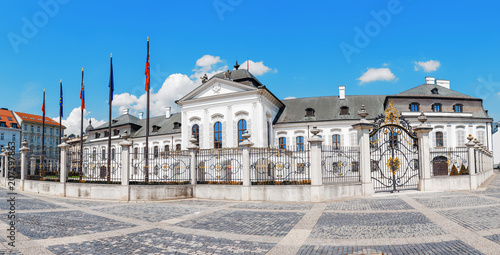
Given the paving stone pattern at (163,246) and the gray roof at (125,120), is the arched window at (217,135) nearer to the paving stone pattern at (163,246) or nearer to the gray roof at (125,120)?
the gray roof at (125,120)

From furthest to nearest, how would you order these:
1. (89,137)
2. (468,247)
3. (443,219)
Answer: (89,137)
(443,219)
(468,247)

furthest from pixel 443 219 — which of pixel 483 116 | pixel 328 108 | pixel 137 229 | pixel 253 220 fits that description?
pixel 483 116

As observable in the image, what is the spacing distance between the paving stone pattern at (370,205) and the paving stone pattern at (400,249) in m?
4.32

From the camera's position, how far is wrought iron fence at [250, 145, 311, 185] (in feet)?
43.8

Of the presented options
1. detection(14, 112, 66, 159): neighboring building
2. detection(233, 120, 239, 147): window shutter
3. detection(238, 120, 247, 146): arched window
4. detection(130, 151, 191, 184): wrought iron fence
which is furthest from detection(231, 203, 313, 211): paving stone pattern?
detection(14, 112, 66, 159): neighboring building

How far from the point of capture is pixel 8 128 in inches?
2657

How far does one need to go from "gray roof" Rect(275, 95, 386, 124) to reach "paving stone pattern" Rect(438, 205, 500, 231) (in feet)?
91.7

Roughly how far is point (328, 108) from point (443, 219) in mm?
32146

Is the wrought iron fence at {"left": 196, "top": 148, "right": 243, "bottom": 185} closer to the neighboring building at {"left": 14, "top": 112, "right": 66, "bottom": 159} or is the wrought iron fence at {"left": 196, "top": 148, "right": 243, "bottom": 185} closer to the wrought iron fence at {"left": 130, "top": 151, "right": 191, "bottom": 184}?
the wrought iron fence at {"left": 130, "top": 151, "right": 191, "bottom": 184}

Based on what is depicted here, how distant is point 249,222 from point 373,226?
3.14m

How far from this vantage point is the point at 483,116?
36375 millimetres

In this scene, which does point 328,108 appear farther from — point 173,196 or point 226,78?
point 173,196

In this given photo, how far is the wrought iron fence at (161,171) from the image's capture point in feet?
48.6

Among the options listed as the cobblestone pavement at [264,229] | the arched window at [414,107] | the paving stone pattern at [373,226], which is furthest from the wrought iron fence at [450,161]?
the arched window at [414,107]
